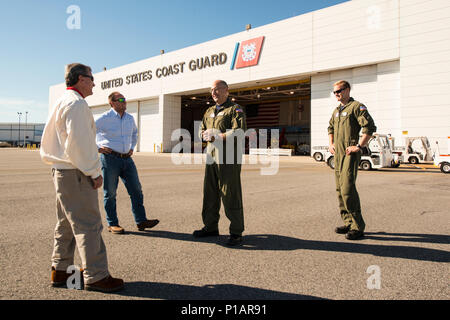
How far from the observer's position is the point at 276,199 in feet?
22.9

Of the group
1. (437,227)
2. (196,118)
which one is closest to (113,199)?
(437,227)

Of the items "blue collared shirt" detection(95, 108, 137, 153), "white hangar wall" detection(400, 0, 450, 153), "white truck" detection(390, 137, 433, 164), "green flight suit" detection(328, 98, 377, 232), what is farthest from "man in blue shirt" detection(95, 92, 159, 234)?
"white hangar wall" detection(400, 0, 450, 153)

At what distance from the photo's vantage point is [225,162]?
384cm

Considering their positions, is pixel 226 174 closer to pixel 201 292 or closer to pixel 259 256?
pixel 259 256

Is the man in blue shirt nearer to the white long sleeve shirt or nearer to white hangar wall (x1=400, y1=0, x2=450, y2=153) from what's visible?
the white long sleeve shirt

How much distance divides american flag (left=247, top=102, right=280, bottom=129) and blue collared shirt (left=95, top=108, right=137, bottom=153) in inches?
1912

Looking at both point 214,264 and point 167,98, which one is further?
point 167,98

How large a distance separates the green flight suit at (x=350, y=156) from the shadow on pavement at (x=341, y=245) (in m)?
0.37

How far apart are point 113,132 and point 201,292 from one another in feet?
8.95

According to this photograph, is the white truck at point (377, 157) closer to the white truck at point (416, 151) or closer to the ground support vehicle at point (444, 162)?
the ground support vehicle at point (444, 162)

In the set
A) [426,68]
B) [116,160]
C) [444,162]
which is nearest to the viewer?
[116,160]

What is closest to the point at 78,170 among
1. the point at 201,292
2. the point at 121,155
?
A: the point at 201,292
